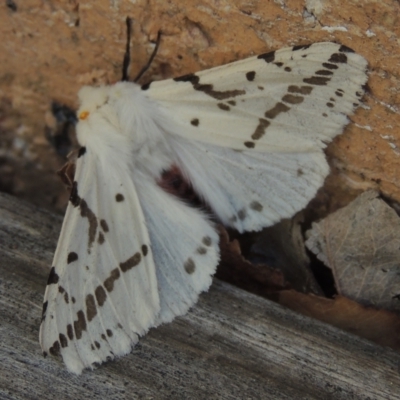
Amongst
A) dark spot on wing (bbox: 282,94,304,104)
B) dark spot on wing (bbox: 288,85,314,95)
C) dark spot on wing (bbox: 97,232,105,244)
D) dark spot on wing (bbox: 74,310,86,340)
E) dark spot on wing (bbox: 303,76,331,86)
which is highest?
dark spot on wing (bbox: 303,76,331,86)

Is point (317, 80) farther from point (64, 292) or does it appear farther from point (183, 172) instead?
point (64, 292)

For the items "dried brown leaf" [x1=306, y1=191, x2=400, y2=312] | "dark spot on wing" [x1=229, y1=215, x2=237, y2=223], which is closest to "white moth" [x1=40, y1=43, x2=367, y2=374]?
"dark spot on wing" [x1=229, y1=215, x2=237, y2=223]

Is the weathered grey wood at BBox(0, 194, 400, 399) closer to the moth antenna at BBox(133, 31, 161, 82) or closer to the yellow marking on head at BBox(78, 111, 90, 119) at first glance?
the yellow marking on head at BBox(78, 111, 90, 119)

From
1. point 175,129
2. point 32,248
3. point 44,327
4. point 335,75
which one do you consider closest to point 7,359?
point 44,327

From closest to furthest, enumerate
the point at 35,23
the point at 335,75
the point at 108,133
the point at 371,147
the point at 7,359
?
the point at 7,359 < the point at 335,75 < the point at 371,147 < the point at 108,133 < the point at 35,23

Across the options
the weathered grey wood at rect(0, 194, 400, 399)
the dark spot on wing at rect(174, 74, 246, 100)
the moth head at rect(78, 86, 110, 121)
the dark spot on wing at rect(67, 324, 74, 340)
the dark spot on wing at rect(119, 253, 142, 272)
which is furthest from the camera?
the moth head at rect(78, 86, 110, 121)

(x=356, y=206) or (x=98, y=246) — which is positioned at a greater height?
(x=356, y=206)

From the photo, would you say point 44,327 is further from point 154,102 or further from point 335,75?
point 335,75

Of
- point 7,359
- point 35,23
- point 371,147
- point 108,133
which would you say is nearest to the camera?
point 7,359
